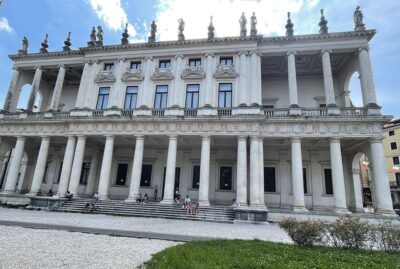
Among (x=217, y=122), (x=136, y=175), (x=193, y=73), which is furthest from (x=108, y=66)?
(x=217, y=122)

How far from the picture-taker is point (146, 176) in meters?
27.8

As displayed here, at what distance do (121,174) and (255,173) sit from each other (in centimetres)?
1639

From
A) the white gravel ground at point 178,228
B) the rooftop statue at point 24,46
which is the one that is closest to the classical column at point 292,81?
the white gravel ground at point 178,228

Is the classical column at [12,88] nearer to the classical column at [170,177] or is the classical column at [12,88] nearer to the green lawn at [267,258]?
the classical column at [170,177]

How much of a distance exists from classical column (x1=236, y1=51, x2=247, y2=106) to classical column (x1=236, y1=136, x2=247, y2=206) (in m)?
4.10

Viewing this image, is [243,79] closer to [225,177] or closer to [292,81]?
[292,81]

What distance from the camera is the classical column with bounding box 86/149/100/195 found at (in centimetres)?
2727

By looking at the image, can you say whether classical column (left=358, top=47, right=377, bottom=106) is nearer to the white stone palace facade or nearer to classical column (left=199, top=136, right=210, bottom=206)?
the white stone palace facade

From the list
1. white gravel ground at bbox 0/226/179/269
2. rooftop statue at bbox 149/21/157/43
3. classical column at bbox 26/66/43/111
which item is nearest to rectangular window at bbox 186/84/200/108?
rooftop statue at bbox 149/21/157/43

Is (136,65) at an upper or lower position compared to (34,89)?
upper

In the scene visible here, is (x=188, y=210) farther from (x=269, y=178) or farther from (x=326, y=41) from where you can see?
(x=326, y=41)

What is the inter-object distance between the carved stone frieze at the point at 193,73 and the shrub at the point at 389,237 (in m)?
19.7

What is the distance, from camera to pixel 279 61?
25.8 metres

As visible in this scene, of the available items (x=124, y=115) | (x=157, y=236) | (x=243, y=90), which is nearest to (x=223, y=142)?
(x=243, y=90)
